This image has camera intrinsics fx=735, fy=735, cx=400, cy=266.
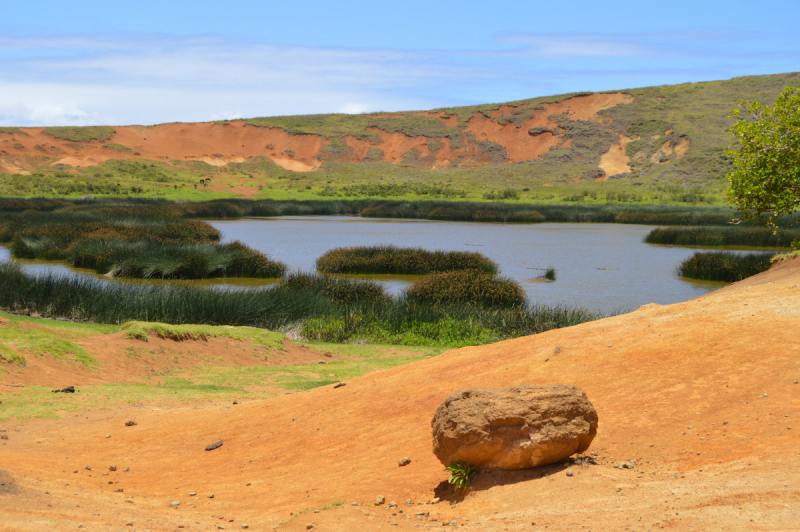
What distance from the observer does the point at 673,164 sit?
291ft

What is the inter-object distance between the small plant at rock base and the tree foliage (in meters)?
13.4

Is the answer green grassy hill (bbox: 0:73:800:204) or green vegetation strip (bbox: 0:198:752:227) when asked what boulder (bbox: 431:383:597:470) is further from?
green grassy hill (bbox: 0:73:800:204)

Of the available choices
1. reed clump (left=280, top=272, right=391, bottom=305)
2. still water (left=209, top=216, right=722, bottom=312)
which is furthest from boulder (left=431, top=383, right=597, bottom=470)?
still water (left=209, top=216, right=722, bottom=312)

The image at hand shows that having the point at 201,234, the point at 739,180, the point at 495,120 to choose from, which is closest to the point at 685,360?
the point at 739,180

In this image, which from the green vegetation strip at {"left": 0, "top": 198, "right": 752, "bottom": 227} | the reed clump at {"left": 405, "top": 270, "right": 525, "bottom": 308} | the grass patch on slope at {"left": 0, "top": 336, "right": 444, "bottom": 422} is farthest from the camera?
the green vegetation strip at {"left": 0, "top": 198, "right": 752, "bottom": 227}

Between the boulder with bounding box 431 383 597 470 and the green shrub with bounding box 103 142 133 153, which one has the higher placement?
the green shrub with bounding box 103 142 133 153

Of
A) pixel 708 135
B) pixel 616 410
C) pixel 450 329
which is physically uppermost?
→ pixel 708 135

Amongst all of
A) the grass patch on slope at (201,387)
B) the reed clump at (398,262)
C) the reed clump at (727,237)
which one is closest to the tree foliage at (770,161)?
the grass patch on slope at (201,387)

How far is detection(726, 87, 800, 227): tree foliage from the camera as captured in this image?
1595 cm

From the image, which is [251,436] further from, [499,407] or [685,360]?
[685,360]

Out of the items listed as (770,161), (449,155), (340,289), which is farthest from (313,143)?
(770,161)

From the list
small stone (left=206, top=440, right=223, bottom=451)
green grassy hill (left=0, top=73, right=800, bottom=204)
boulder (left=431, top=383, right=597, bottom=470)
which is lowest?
small stone (left=206, top=440, right=223, bottom=451)

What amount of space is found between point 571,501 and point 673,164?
91008 mm

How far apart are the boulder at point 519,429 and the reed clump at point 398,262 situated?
1979 centimetres
